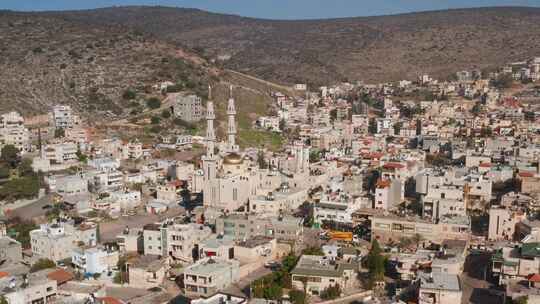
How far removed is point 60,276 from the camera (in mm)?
17859

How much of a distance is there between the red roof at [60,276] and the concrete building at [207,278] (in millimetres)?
3533

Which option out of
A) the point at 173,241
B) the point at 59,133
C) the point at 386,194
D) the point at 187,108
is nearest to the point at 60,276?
the point at 173,241

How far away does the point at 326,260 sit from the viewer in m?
18.6

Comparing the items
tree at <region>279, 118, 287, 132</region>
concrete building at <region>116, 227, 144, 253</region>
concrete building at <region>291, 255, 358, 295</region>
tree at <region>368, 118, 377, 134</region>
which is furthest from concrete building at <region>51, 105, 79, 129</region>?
concrete building at <region>291, 255, 358, 295</region>

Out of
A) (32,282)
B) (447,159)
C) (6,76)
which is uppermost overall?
(6,76)

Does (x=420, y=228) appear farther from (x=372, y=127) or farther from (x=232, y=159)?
(x=372, y=127)

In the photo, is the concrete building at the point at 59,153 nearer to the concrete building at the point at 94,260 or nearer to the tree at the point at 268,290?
the concrete building at the point at 94,260

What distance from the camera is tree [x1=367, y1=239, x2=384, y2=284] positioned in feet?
59.2

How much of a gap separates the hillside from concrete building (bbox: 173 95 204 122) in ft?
65.6

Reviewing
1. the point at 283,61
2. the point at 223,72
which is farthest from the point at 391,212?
the point at 283,61

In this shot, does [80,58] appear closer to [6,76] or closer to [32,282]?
[6,76]

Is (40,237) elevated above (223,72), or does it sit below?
below

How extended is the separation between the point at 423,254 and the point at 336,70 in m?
67.6

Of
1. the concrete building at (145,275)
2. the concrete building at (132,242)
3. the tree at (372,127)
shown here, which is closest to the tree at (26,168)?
the concrete building at (132,242)
